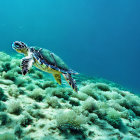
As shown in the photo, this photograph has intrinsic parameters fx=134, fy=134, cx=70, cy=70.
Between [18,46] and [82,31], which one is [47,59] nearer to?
[18,46]

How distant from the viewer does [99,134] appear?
3805mm

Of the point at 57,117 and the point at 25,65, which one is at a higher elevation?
the point at 25,65

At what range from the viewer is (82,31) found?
136250mm

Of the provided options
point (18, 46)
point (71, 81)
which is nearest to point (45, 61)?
point (18, 46)

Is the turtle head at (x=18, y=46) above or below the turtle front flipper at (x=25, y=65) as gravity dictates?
above

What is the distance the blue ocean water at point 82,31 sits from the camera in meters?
120

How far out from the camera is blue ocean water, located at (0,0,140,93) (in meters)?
120

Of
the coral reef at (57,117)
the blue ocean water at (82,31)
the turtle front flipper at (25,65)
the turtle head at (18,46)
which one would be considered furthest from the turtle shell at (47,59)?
the blue ocean water at (82,31)

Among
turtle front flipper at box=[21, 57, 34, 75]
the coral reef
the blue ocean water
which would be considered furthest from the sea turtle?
the blue ocean water

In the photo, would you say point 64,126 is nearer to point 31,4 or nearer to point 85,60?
point 85,60

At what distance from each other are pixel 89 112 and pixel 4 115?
9.11 ft

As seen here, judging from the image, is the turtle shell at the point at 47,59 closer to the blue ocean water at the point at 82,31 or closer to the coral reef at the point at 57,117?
the coral reef at the point at 57,117

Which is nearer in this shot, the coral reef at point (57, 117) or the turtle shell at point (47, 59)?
the coral reef at point (57, 117)

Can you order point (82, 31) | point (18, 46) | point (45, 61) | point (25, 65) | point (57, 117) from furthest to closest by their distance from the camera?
1. point (82, 31)
2. point (45, 61)
3. point (18, 46)
4. point (57, 117)
5. point (25, 65)
